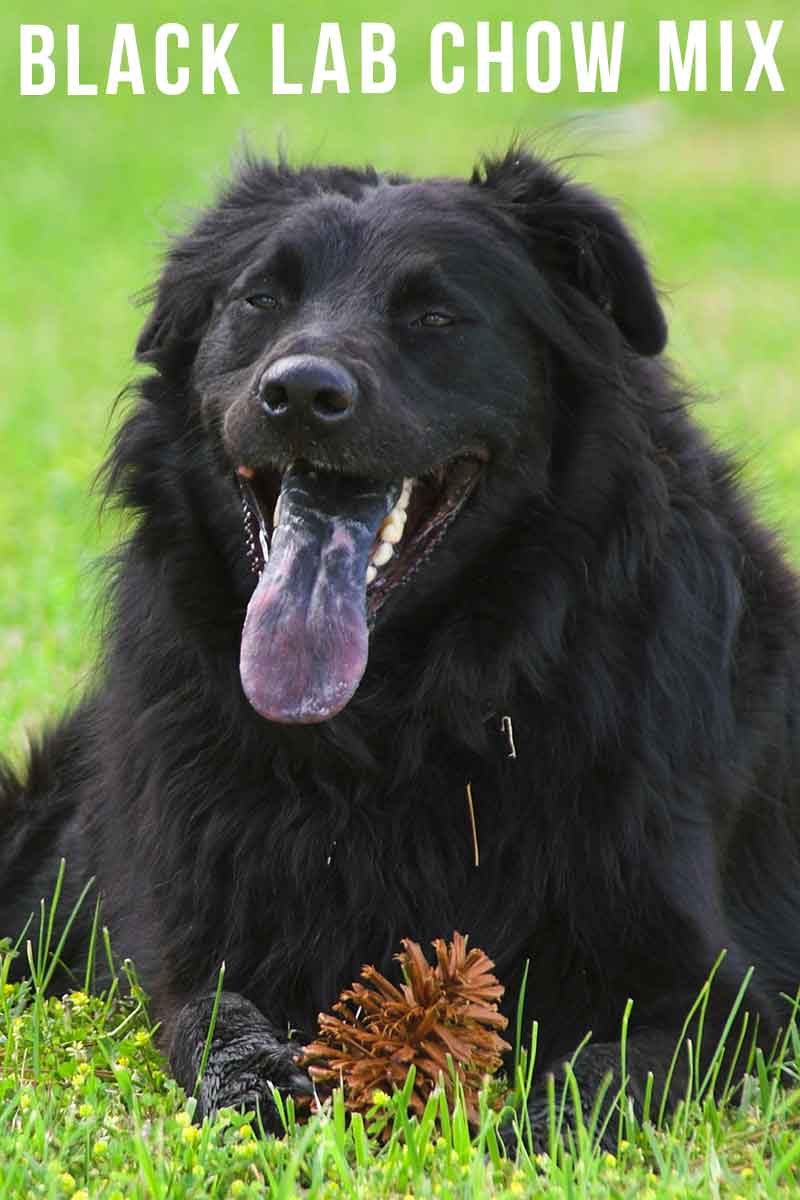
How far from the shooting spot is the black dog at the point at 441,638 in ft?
12.7

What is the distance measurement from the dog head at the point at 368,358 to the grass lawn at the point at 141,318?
1.35 ft

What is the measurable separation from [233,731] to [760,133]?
24660 mm

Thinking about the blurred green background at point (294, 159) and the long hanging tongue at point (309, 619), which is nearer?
the long hanging tongue at point (309, 619)

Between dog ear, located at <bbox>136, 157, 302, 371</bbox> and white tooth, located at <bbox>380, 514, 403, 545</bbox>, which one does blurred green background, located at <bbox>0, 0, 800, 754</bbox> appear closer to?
dog ear, located at <bbox>136, 157, 302, 371</bbox>

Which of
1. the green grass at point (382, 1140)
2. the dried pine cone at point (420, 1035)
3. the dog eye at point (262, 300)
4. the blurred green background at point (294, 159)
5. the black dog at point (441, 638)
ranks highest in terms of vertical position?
the blurred green background at point (294, 159)

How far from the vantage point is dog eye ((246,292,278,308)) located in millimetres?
4117

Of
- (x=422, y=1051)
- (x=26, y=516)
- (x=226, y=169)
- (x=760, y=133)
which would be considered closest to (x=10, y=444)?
(x=26, y=516)

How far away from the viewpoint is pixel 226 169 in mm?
4730

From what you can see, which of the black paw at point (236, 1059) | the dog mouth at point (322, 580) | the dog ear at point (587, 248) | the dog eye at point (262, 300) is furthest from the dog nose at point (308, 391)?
the black paw at point (236, 1059)

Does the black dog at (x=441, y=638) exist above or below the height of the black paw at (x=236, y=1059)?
above

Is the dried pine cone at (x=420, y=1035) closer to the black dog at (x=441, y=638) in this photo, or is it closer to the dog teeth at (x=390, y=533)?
the black dog at (x=441, y=638)

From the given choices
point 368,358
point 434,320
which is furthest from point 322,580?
point 434,320

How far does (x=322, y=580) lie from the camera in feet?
12.5

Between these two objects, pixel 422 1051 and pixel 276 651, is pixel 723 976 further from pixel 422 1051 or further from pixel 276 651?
pixel 276 651
